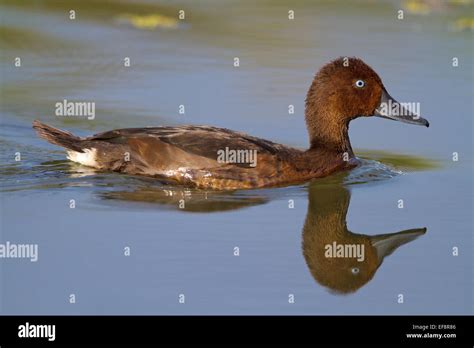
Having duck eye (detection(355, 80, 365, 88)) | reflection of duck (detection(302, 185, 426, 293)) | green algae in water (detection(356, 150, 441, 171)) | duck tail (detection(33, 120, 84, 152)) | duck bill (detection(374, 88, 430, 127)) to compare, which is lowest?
reflection of duck (detection(302, 185, 426, 293))

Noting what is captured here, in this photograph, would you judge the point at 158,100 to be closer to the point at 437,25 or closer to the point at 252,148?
the point at 252,148

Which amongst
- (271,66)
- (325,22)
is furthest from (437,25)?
(271,66)

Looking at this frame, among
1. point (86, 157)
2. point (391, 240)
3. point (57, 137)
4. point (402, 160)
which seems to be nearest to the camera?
point (391, 240)

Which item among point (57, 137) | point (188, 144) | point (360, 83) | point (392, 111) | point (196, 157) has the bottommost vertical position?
point (196, 157)

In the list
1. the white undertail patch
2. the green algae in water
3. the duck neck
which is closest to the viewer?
the white undertail patch

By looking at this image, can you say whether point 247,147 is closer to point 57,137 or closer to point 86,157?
point 86,157

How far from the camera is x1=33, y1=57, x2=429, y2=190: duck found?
12.9 metres

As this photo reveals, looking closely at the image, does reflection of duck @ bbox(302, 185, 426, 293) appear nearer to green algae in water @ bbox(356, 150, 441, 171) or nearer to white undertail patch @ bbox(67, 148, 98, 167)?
green algae in water @ bbox(356, 150, 441, 171)

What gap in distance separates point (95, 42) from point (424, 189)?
23.6 feet

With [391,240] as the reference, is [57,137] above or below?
above

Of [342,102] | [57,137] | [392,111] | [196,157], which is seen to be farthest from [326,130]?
[57,137]

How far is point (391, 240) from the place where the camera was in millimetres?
11227

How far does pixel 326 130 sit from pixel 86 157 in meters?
2.82

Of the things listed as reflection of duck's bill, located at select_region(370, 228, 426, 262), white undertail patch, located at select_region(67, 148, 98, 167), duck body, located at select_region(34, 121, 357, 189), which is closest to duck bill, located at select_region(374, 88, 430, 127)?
duck body, located at select_region(34, 121, 357, 189)
